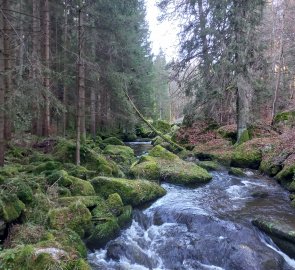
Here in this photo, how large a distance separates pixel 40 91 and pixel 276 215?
26.0 ft

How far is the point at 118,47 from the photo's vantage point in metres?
19.8

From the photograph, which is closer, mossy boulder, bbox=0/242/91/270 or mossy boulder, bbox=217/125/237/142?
mossy boulder, bbox=0/242/91/270

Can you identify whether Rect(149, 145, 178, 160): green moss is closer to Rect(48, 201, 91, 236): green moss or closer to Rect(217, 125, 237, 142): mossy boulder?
Rect(217, 125, 237, 142): mossy boulder

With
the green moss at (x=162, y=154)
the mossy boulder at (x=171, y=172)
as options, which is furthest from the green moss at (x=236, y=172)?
the green moss at (x=162, y=154)

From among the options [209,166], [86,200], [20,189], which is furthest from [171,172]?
[20,189]

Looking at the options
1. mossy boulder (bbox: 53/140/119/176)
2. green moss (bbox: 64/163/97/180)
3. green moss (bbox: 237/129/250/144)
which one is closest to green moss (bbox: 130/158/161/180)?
mossy boulder (bbox: 53/140/119/176)

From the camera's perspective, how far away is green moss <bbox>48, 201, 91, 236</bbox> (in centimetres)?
654

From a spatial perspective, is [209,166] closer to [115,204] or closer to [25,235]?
[115,204]

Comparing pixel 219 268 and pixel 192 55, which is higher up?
pixel 192 55

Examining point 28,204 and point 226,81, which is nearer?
point 28,204

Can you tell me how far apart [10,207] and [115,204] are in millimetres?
2699

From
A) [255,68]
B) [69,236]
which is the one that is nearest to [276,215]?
[69,236]

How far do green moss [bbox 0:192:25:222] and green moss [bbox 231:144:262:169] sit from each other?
389 inches

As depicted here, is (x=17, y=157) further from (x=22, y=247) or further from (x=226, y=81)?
(x=226, y=81)
